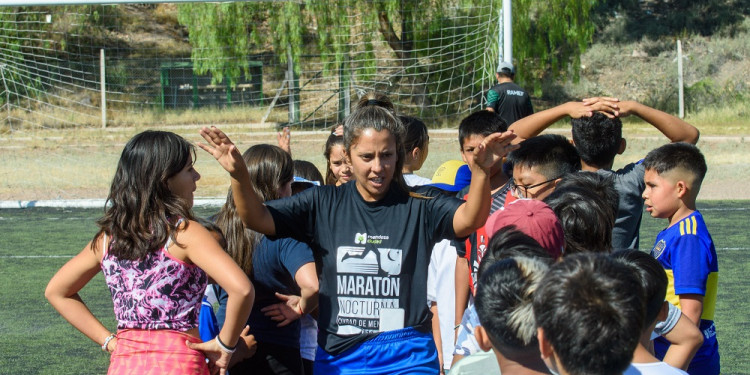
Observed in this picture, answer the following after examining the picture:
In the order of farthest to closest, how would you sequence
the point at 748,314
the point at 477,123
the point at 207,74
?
the point at 207,74 → the point at 748,314 → the point at 477,123

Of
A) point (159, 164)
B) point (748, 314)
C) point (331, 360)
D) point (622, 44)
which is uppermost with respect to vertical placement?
point (622, 44)

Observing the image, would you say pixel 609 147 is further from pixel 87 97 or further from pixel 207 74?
pixel 207 74

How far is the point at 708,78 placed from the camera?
90.4 feet

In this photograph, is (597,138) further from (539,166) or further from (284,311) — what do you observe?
(284,311)

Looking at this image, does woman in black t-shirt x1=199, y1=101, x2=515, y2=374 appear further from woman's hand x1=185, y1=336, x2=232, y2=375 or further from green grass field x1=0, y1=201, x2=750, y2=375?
green grass field x1=0, y1=201, x2=750, y2=375

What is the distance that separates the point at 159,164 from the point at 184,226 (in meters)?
0.24

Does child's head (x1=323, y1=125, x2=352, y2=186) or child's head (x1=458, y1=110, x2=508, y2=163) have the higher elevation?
child's head (x1=458, y1=110, x2=508, y2=163)

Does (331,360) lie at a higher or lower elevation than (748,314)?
higher

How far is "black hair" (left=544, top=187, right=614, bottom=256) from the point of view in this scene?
2.80 meters

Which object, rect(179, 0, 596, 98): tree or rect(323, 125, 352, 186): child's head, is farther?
rect(179, 0, 596, 98): tree

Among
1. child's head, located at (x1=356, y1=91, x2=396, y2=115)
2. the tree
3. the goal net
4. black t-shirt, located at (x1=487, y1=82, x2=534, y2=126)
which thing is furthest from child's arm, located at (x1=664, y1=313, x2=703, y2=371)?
the tree

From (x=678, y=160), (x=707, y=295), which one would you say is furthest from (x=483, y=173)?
(x=707, y=295)

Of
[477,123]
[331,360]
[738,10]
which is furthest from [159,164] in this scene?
[738,10]

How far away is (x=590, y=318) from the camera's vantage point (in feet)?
5.71
